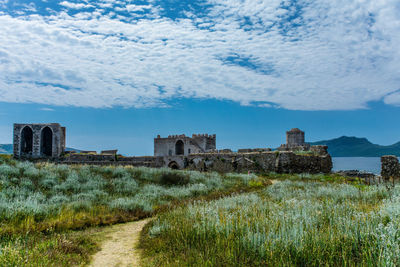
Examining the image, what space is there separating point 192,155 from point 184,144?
2008 cm

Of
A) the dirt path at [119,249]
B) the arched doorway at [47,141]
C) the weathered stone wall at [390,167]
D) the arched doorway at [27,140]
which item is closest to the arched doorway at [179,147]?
the arched doorway at [47,141]

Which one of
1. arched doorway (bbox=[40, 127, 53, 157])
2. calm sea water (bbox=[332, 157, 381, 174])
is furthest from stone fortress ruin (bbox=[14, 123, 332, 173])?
calm sea water (bbox=[332, 157, 381, 174])

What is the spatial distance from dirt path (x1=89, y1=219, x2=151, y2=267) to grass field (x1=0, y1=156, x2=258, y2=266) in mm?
293

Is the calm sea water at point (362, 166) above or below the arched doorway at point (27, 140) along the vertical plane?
below

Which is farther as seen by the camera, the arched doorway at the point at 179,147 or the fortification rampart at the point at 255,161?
the arched doorway at the point at 179,147

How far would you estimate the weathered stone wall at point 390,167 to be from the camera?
13898 millimetres

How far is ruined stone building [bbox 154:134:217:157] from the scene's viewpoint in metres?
48.9

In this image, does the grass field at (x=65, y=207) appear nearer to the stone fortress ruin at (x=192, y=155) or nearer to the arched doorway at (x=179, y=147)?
the stone fortress ruin at (x=192, y=155)

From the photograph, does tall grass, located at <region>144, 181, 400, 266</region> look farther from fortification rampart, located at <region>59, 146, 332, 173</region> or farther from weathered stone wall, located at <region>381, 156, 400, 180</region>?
fortification rampart, located at <region>59, 146, 332, 173</region>

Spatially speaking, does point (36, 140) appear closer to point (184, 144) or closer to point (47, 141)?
point (47, 141)

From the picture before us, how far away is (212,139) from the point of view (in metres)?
49.7

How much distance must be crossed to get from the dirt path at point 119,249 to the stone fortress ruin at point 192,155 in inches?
651

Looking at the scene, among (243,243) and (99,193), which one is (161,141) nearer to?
(99,193)

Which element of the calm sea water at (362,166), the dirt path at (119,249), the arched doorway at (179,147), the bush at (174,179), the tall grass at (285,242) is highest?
the arched doorway at (179,147)
